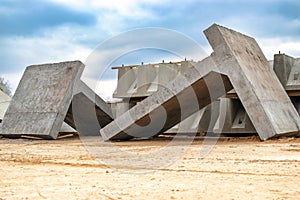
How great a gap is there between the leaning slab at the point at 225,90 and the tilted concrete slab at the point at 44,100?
276 cm

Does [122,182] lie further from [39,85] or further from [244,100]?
[39,85]

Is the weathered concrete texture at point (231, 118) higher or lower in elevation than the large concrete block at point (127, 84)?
lower

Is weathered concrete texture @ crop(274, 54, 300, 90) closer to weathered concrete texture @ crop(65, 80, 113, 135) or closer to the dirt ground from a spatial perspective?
weathered concrete texture @ crop(65, 80, 113, 135)

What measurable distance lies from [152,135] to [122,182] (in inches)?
392

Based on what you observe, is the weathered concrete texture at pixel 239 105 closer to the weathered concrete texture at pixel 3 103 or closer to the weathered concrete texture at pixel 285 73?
the weathered concrete texture at pixel 285 73

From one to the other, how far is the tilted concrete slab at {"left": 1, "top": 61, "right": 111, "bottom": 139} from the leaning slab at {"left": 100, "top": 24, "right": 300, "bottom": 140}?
2.76 metres

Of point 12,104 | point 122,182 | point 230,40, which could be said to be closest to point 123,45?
point 230,40

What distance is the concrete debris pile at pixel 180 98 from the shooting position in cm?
1099

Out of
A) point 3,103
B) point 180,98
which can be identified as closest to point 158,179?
point 180,98

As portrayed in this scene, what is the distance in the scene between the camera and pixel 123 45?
380 inches

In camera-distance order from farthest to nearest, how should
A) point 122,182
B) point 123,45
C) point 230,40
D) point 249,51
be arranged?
point 249,51 < point 230,40 < point 123,45 < point 122,182

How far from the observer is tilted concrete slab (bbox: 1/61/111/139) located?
1441cm

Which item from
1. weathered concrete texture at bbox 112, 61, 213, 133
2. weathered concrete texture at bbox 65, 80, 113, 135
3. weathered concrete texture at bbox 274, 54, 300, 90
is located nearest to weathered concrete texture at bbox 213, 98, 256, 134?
weathered concrete texture at bbox 112, 61, 213, 133

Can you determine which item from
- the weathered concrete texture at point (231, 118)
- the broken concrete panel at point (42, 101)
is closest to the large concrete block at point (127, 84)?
the broken concrete panel at point (42, 101)
